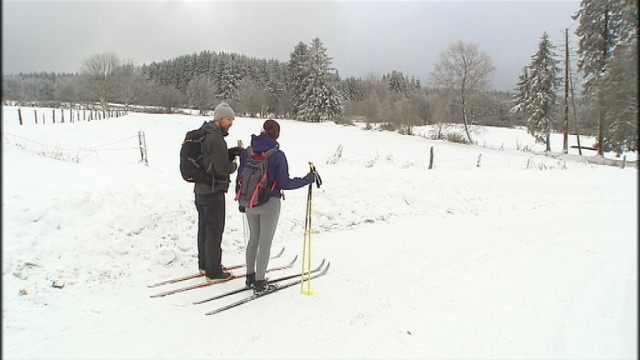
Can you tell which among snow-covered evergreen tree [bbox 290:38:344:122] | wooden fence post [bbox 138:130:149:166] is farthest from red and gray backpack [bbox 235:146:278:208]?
snow-covered evergreen tree [bbox 290:38:344:122]

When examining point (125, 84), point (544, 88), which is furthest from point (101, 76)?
point (544, 88)

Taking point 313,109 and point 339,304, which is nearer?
point 339,304

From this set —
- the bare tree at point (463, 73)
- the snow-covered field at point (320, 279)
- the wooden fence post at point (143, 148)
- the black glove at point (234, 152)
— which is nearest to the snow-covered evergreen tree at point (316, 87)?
the bare tree at point (463, 73)

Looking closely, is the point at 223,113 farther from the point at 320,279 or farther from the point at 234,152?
the point at 320,279

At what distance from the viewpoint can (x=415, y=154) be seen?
28641 millimetres

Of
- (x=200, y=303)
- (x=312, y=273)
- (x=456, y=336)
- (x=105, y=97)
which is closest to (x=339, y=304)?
(x=312, y=273)

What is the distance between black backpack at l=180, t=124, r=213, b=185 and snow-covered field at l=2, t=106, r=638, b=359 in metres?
1.56

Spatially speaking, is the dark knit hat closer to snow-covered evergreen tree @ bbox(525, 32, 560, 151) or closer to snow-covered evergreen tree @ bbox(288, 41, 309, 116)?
snow-covered evergreen tree @ bbox(525, 32, 560, 151)

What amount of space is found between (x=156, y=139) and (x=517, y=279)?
26.9 m

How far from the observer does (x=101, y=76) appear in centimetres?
4788

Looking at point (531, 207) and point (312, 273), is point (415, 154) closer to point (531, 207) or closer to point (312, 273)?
point (531, 207)

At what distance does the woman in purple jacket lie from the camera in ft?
14.8

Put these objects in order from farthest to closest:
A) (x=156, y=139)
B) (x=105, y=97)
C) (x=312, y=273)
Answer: (x=105, y=97) < (x=156, y=139) < (x=312, y=273)

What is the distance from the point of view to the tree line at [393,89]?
22719mm
